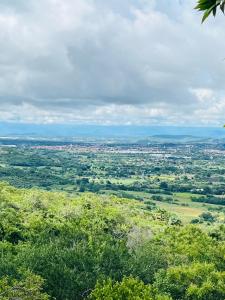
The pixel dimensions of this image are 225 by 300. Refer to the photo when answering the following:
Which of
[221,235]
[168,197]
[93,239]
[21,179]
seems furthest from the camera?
[21,179]

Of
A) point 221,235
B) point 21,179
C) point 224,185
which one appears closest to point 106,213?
point 221,235

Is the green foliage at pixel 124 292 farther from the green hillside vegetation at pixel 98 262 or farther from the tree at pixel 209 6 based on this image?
the tree at pixel 209 6

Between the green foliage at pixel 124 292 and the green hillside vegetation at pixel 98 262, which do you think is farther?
the green hillside vegetation at pixel 98 262

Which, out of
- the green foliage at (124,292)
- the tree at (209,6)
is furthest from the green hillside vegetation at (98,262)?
the tree at (209,6)

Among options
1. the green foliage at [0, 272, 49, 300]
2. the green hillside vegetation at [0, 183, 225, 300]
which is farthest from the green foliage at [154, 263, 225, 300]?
the green foliage at [0, 272, 49, 300]

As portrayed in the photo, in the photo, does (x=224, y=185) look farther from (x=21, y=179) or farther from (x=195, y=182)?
(x=21, y=179)

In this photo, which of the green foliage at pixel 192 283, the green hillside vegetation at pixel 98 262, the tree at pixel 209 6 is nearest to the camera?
the tree at pixel 209 6

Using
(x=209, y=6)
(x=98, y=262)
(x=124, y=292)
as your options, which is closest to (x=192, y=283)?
(x=98, y=262)
